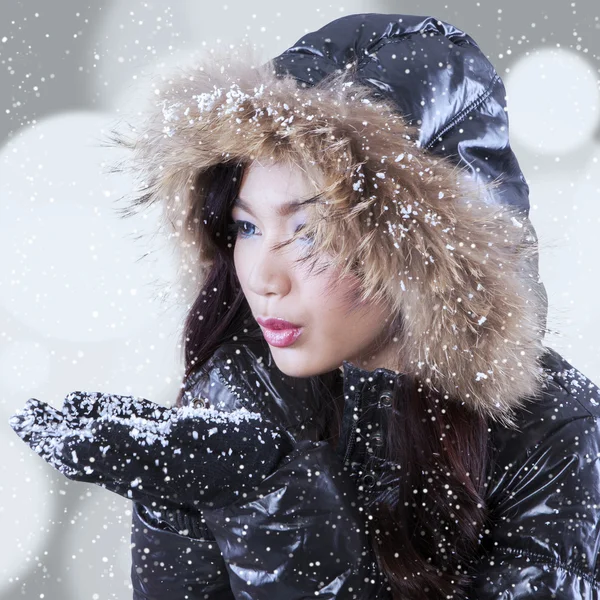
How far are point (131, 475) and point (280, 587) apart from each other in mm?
174

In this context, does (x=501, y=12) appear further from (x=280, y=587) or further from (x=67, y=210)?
(x=280, y=587)

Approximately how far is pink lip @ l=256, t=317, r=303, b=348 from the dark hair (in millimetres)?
124

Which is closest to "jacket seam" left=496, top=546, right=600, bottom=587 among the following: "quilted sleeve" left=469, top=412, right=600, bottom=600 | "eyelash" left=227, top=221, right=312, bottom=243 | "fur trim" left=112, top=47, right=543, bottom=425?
"quilted sleeve" left=469, top=412, right=600, bottom=600

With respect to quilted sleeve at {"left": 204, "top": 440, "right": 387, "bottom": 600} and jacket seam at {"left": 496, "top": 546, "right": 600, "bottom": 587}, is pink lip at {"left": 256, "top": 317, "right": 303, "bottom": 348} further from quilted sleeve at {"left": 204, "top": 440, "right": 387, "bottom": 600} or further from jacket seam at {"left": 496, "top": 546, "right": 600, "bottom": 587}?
jacket seam at {"left": 496, "top": 546, "right": 600, "bottom": 587}

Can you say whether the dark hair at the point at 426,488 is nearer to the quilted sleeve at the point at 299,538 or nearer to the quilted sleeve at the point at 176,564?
the quilted sleeve at the point at 299,538

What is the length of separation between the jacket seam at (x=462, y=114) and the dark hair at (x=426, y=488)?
19 centimetres

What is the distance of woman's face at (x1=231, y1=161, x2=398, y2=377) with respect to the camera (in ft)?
2.84

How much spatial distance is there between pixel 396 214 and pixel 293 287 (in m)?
0.14

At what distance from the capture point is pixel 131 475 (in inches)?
31.1

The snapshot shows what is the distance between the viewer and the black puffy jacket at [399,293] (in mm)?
814

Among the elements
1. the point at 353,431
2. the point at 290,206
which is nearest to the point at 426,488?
the point at 353,431

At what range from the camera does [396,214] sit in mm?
811

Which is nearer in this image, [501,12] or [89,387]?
[501,12]

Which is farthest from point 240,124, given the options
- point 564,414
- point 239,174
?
point 564,414
